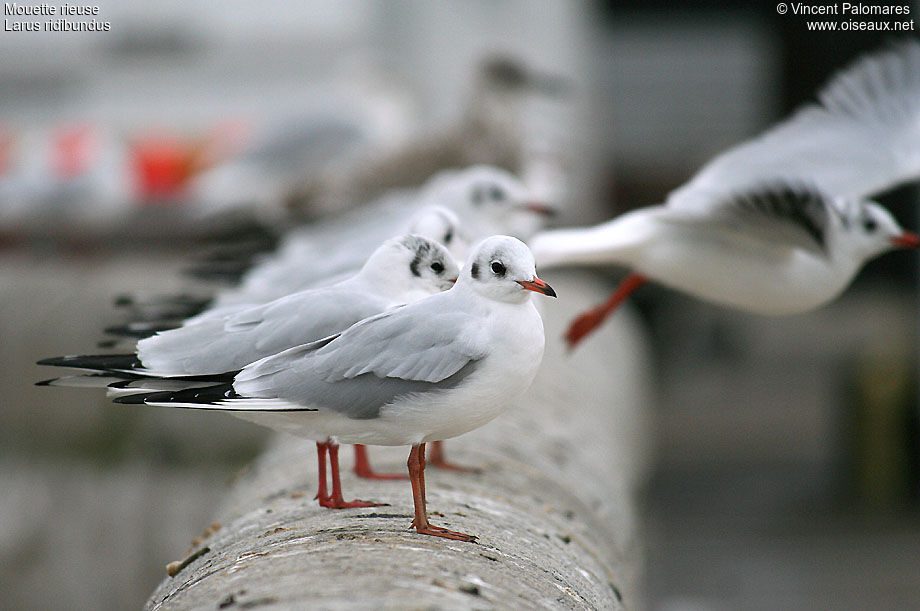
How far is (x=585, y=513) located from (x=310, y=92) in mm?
10689

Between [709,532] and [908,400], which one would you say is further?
[908,400]

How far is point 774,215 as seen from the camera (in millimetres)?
2844

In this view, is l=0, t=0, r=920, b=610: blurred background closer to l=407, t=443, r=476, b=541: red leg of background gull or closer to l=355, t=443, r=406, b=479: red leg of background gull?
l=355, t=443, r=406, b=479: red leg of background gull

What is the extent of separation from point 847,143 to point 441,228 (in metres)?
1.31

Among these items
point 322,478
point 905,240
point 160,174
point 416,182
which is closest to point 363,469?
point 322,478

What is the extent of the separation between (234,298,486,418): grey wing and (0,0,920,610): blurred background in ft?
5.46

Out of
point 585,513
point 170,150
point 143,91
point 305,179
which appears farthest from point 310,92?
point 585,513

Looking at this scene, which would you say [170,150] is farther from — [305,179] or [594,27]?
[594,27]

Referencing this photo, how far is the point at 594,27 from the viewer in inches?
492

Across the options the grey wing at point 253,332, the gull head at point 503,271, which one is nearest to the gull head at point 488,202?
the grey wing at point 253,332

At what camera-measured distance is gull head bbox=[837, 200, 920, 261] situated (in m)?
3.03

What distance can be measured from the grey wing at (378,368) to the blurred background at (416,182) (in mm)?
1664

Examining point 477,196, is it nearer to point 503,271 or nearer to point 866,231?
point 866,231

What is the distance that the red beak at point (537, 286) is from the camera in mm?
1997
